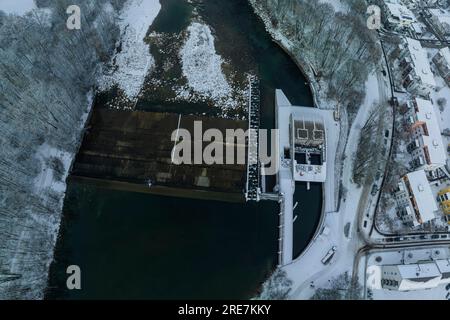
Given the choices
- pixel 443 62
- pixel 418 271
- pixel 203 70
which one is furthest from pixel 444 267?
pixel 203 70

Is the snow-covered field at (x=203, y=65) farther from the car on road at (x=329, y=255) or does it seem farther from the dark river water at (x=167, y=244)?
the car on road at (x=329, y=255)

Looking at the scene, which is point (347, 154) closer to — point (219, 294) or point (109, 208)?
point (219, 294)

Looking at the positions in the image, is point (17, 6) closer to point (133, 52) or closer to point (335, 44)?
point (133, 52)

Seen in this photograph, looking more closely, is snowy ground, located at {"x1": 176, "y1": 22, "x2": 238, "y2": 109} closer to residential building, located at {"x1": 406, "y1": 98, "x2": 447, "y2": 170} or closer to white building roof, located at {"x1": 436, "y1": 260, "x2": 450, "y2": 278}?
residential building, located at {"x1": 406, "y1": 98, "x2": 447, "y2": 170}

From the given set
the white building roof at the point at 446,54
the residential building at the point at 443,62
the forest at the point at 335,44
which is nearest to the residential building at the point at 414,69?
the residential building at the point at 443,62

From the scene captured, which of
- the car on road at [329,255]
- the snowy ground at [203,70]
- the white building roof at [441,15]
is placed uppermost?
the white building roof at [441,15]

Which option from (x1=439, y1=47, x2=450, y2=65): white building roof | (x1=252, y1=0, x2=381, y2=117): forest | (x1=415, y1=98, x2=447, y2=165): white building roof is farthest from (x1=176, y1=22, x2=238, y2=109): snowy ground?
(x1=439, y1=47, x2=450, y2=65): white building roof

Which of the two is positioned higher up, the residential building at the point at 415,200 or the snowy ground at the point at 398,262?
the residential building at the point at 415,200
